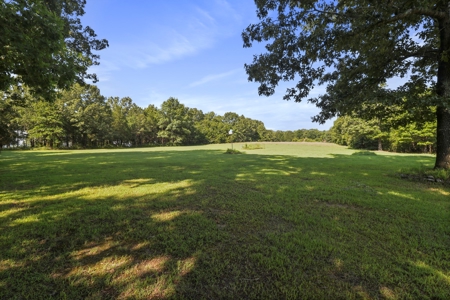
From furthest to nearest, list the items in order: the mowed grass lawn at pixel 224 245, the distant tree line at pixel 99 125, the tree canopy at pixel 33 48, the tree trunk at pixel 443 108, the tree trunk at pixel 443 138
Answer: the distant tree line at pixel 99 125 < the tree trunk at pixel 443 138 < the tree trunk at pixel 443 108 < the tree canopy at pixel 33 48 < the mowed grass lawn at pixel 224 245

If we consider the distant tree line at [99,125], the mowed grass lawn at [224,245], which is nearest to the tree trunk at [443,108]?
the mowed grass lawn at [224,245]

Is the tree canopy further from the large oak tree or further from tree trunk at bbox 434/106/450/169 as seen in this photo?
tree trunk at bbox 434/106/450/169

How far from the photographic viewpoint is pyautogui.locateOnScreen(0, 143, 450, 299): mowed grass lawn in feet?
6.44

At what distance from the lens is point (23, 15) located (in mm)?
3727

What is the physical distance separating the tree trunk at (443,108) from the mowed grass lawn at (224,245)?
220cm

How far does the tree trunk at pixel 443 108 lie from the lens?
6039 millimetres

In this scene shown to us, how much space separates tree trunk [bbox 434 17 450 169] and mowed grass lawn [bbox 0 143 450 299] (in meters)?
2.20

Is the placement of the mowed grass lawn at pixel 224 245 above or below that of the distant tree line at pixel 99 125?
below

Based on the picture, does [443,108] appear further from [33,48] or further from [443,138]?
[33,48]

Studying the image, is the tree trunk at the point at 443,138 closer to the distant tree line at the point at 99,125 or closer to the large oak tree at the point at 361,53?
the large oak tree at the point at 361,53

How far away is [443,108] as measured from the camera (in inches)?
245

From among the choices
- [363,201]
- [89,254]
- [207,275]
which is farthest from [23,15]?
[363,201]

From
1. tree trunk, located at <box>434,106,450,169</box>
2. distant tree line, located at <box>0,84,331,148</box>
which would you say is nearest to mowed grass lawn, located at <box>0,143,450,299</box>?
tree trunk, located at <box>434,106,450,169</box>

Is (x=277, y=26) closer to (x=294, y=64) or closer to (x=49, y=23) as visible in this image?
(x=294, y=64)
